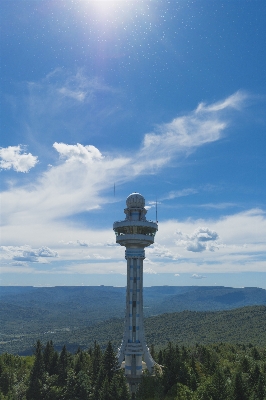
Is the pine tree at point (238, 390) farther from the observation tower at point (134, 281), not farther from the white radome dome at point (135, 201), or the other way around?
the white radome dome at point (135, 201)

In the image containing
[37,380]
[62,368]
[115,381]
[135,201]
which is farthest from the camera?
[135,201]

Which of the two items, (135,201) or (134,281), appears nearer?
(134,281)

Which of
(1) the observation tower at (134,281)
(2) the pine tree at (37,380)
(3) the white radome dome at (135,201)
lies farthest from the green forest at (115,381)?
(3) the white radome dome at (135,201)

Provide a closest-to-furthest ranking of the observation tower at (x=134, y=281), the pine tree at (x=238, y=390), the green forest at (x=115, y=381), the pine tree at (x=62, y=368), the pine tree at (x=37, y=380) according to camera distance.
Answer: the pine tree at (x=238, y=390) → the green forest at (x=115, y=381) → the pine tree at (x=37, y=380) → the pine tree at (x=62, y=368) → the observation tower at (x=134, y=281)

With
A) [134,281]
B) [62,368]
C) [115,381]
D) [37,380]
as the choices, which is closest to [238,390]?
[115,381]

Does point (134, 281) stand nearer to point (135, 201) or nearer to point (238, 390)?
point (135, 201)

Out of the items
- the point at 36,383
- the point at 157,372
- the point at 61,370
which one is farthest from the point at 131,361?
the point at 36,383

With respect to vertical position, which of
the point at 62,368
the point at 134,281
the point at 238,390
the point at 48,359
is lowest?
the point at 62,368
